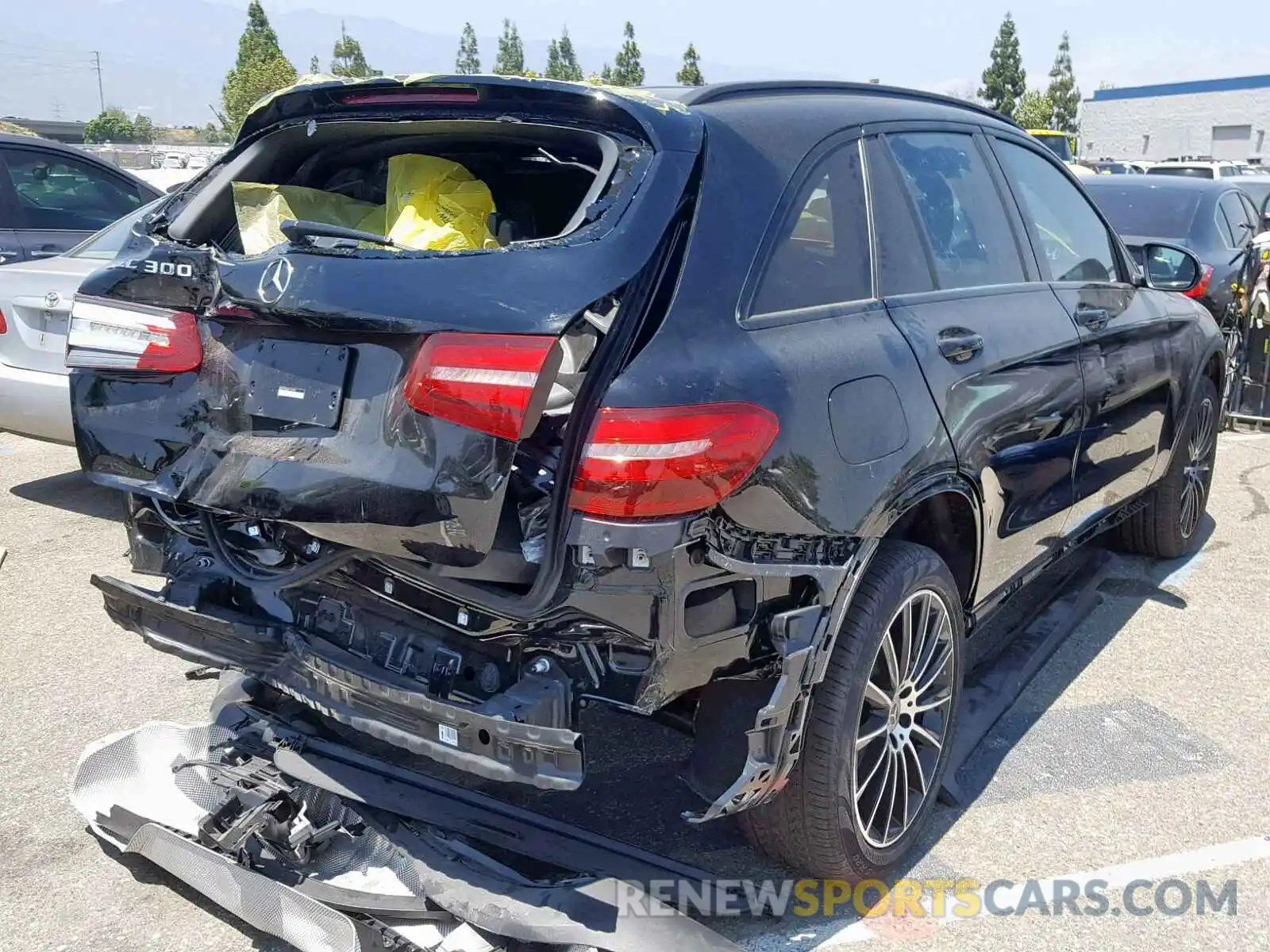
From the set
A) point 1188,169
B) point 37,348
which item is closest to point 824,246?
point 37,348

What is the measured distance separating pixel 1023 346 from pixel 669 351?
152 cm

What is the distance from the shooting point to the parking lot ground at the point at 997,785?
9.05 feet

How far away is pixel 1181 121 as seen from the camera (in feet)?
173

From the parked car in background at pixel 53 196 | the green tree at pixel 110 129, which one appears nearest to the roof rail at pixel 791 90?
the parked car in background at pixel 53 196

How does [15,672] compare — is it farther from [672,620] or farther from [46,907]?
[672,620]

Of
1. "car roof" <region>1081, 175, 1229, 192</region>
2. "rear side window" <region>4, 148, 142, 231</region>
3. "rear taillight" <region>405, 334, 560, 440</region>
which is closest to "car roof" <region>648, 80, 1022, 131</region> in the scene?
"rear taillight" <region>405, 334, 560, 440</region>

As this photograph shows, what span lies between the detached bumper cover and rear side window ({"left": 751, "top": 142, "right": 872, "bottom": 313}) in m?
1.04

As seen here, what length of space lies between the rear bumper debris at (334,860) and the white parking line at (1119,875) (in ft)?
1.47

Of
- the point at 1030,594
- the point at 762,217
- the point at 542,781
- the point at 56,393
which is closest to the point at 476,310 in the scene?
the point at 762,217

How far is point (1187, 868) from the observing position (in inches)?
119

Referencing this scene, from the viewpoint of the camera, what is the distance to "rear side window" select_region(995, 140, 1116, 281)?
3768mm

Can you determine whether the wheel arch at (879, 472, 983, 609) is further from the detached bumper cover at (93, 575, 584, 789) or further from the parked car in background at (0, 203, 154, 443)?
the parked car in background at (0, 203, 154, 443)

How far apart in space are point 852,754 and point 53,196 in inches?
271

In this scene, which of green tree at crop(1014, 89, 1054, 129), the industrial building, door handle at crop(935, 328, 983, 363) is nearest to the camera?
door handle at crop(935, 328, 983, 363)
